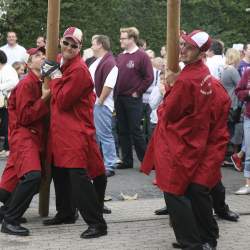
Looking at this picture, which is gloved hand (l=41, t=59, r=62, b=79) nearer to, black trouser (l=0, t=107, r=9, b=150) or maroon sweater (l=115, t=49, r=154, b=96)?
maroon sweater (l=115, t=49, r=154, b=96)

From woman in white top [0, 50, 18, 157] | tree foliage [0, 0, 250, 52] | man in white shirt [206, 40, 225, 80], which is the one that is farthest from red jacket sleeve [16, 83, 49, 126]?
tree foliage [0, 0, 250, 52]

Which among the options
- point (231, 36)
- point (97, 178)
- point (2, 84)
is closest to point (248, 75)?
point (97, 178)

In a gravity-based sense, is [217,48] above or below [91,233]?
above

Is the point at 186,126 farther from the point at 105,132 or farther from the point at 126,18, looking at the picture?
the point at 126,18

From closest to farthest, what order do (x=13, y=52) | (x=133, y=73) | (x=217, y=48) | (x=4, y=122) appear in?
(x=133, y=73) → (x=217, y=48) → (x=4, y=122) → (x=13, y=52)

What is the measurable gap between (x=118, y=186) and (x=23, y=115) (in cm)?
312

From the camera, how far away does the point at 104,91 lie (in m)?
10.6

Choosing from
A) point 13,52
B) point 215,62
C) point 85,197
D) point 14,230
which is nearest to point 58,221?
point 14,230

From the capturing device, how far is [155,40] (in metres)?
30.5

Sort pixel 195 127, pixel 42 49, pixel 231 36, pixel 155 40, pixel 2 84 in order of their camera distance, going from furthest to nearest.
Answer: pixel 231 36 → pixel 155 40 → pixel 2 84 → pixel 42 49 → pixel 195 127

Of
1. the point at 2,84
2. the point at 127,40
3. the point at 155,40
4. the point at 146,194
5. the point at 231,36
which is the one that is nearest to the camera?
the point at 146,194

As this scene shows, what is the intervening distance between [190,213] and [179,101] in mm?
998

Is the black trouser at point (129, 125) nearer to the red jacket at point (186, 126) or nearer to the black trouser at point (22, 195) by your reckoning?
the black trouser at point (22, 195)

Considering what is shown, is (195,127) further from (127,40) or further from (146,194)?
(127,40)
